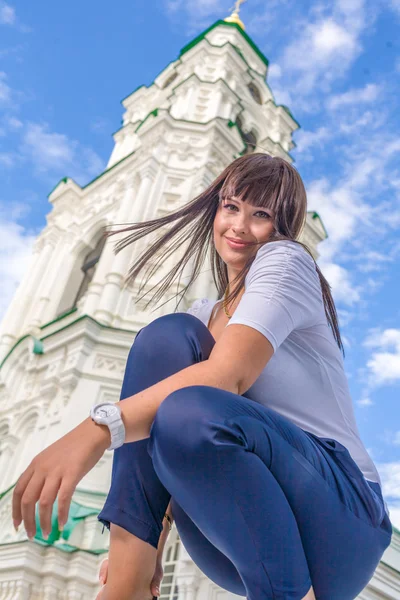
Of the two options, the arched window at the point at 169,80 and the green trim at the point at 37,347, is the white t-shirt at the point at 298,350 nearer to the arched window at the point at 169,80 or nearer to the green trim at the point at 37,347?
the green trim at the point at 37,347

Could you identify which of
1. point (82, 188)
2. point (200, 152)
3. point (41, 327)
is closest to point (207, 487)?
point (41, 327)

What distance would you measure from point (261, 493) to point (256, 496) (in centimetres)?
1

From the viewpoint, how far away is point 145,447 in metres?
1.60

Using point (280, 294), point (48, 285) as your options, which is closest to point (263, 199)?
point (280, 294)

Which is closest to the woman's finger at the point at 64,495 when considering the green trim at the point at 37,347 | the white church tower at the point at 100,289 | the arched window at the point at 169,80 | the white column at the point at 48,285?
the white church tower at the point at 100,289

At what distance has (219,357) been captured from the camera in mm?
1480

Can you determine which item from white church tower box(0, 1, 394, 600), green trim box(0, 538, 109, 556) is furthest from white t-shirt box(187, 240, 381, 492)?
green trim box(0, 538, 109, 556)

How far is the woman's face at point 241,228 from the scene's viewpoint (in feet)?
6.89

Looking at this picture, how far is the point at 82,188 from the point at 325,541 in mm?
15308

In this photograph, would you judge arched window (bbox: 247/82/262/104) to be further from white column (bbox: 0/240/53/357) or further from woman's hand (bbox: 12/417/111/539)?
woman's hand (bbox: 12/417/111/539)

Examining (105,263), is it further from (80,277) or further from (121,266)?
(80,277)

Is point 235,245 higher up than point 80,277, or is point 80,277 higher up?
point 80,277

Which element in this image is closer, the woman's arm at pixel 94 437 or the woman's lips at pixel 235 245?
the woman's arm at pixel 94 437

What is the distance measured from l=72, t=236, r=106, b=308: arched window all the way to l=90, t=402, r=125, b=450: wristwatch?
12.4m
